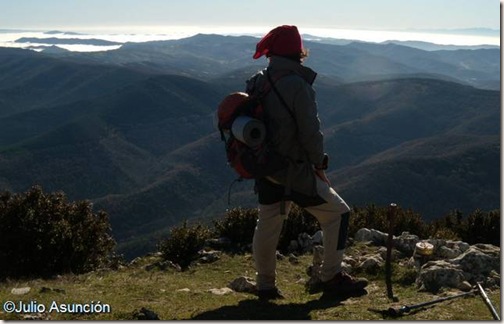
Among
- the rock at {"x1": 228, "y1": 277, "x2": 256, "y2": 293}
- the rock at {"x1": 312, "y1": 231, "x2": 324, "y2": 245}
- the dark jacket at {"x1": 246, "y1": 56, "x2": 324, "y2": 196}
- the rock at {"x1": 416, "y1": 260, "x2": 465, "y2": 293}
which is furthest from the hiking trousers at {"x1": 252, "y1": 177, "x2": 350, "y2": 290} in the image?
the rock at {"x1": 312, "y1": 231, "x2": 324, "y2": 245}

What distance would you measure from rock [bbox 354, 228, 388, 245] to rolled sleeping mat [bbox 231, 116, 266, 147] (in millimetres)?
4675

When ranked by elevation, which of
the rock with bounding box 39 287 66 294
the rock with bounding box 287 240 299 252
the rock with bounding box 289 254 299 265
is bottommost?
the rock with bounding box 287 240 299 252

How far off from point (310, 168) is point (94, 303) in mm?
2502

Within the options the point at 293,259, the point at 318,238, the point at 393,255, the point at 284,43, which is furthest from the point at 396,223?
the point at 284,43

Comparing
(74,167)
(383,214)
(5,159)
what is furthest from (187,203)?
(383,214)

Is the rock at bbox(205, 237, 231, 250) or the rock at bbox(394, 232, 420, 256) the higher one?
the rock at bbox(394, 232, 420, 256)

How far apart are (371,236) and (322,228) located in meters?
3.73

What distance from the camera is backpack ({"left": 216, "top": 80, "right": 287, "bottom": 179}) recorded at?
5.17 m

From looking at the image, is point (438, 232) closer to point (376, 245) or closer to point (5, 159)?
point (376, 245)

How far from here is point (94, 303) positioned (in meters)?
5.25

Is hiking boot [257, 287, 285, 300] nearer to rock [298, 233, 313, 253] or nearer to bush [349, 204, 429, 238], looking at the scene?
rock [298, 233, 313, 253]

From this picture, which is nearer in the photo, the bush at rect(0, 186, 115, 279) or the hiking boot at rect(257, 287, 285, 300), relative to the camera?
the hiking boot at rect(257, 287, 285, 300)

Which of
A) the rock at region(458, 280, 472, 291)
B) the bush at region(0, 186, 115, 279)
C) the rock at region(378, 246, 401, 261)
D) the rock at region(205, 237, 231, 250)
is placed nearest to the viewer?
the rock at region(458, 280, 472, 291)

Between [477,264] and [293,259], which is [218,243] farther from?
[477,264]
